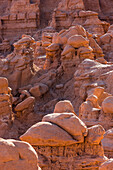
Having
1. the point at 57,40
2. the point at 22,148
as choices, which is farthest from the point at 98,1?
the point at 22,148

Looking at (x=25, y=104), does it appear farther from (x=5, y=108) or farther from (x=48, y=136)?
(x=48, y=136)

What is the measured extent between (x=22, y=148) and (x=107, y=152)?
13.2 feet

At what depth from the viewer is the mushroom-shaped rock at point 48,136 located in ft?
22.2

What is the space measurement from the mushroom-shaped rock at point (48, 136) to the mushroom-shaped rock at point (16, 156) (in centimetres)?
158

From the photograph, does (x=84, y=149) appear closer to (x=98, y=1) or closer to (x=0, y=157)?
(x=0, y=157)

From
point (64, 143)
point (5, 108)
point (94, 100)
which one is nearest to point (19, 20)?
point (5, 108)

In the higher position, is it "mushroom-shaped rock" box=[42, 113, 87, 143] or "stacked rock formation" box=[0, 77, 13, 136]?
"mushroom-shaped rock" box=[42, 113, 87, 143]

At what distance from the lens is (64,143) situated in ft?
22.4

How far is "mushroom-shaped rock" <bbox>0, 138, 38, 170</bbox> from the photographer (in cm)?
501

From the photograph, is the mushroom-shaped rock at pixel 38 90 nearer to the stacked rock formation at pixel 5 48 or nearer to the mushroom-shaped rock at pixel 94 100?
the mushroom-shaped rock at pixel 94 100

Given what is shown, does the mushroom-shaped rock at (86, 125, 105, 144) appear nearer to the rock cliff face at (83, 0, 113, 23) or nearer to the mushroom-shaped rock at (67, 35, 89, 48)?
the mushroom-shaped rock at (67, 35, 89, 48)

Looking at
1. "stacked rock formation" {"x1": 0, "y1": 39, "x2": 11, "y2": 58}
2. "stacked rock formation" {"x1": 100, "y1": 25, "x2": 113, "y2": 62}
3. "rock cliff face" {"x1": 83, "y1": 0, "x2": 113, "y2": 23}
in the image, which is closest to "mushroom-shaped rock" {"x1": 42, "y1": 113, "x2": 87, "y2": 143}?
"stacked rock formation" {"x1": 100, "y1": 25, "x2": 113, "y2": 62}

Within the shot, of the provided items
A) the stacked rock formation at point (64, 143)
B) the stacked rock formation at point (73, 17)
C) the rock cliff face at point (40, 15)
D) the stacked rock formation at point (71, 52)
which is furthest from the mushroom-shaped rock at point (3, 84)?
the rock cliff face at point (40, 15)

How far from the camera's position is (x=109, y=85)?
1324 cm
